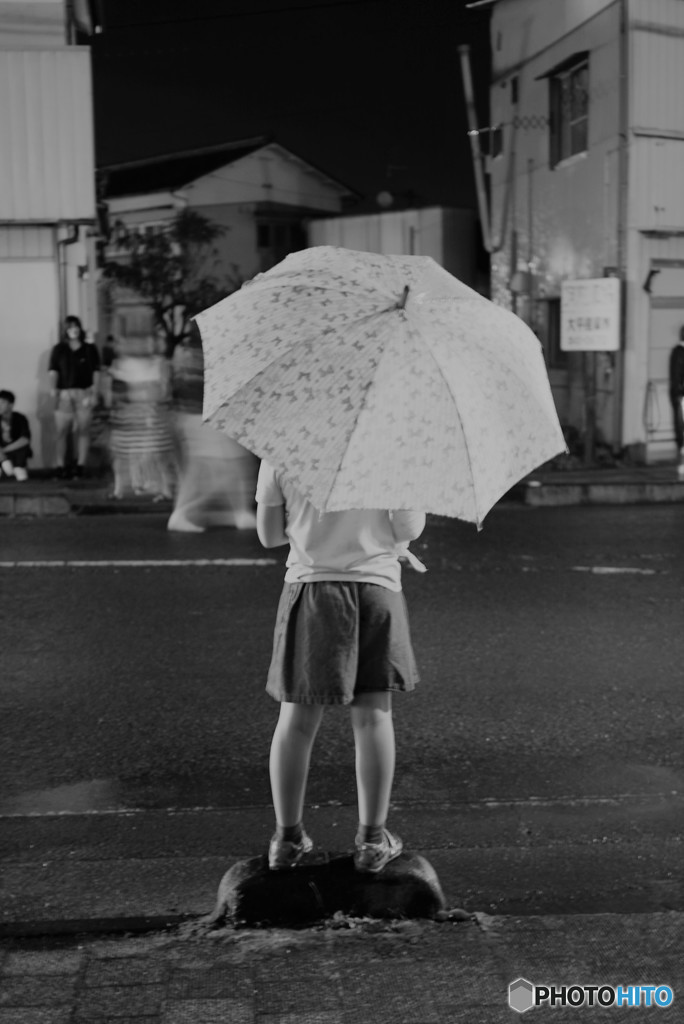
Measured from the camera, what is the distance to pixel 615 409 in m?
17.3

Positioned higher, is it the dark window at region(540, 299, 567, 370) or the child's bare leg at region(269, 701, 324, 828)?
the dark window at region(540, 299, 567, 370)

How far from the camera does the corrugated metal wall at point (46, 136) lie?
15523 millimetres

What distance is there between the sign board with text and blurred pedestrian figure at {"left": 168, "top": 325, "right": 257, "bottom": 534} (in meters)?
6.46

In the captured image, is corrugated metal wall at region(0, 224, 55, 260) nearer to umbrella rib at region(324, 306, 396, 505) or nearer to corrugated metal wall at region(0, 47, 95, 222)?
corrugated metal wall at region(0, 47, 95, 222)

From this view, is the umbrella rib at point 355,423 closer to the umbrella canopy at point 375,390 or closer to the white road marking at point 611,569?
the umbrella canopy at point 375,390

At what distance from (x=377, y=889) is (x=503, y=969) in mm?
542

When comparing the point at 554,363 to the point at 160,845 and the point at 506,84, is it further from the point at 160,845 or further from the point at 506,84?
the point at 160,845

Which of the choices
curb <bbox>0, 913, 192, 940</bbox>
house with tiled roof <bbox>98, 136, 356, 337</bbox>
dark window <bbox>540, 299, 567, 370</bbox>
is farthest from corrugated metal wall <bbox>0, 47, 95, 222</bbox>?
house with tiled roof <bbox>98, 136, 356, 337</bbox>

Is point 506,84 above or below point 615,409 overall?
above

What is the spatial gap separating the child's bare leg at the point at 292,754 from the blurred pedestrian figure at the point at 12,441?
11679 mm

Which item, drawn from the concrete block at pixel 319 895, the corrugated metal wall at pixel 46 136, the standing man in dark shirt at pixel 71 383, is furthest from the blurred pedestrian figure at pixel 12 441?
the concrete block at pixel 319 895

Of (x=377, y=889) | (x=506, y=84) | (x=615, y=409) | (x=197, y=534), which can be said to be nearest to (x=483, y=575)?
(x=197, y=534)

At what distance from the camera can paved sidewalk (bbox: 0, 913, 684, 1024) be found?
311 cm

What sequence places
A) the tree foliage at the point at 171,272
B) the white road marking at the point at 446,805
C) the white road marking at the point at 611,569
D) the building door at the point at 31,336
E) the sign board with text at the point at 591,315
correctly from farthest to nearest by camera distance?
the tree foliage at the point at 171,272, the building door at the point at 31,336, the sign board with text at the point at 591,315, the white road marking at the point at 611,569, the white road marking at the point at 446,805
